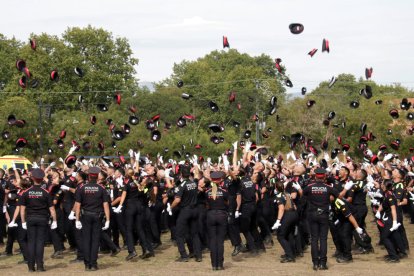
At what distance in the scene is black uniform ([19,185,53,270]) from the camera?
1540cm

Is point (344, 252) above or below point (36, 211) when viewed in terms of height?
below

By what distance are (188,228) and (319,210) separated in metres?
3.07

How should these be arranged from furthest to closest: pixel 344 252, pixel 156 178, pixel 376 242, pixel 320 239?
pixel 376 242
pixel 156 178
pixel 344 252
pixel 320 239

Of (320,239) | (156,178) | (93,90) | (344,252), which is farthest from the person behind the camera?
(93,90)

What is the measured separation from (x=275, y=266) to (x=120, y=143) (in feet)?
150

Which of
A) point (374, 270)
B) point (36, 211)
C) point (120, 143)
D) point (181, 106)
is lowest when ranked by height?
point (374, 270)

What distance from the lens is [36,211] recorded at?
1545 cm

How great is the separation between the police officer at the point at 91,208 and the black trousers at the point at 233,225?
10.1 ft

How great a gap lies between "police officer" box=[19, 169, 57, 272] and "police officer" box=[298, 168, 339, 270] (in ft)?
16.0

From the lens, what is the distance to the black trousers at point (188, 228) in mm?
16719

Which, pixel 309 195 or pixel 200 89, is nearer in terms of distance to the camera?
pixel 309 195

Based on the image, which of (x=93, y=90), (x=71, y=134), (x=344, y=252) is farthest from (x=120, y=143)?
(x=344, y=252)

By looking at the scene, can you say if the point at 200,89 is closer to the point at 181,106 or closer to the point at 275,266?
the point at 181,106

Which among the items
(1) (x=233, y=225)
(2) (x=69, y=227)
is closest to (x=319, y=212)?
(1) (x=233, y=225)
